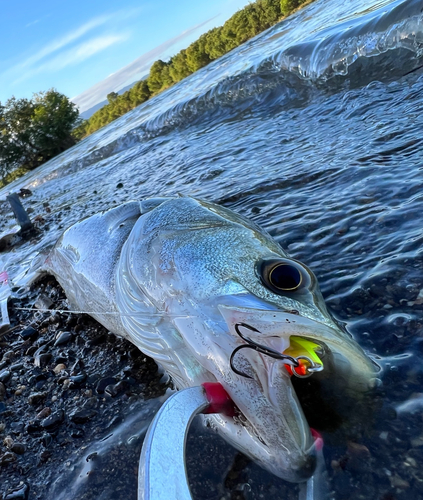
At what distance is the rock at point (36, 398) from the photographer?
2508mm

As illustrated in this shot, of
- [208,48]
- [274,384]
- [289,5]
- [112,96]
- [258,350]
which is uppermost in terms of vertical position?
[112,96]

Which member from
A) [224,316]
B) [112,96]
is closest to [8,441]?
[224,316]

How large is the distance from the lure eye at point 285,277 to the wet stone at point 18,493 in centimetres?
157

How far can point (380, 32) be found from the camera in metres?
9.38

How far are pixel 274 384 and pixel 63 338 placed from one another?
2287mm

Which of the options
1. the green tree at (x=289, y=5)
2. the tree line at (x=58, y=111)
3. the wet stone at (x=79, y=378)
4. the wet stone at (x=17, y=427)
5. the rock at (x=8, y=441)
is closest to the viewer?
the rock at (x=8, y=441)

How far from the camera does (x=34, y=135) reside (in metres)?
56.2

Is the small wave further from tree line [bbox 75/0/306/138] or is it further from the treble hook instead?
tree line [bbox 75/0/306/138]

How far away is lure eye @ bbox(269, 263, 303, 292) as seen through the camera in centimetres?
156

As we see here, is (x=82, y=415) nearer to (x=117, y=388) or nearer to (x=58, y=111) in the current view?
(x=117, y=388)

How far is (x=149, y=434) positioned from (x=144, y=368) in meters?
1.37

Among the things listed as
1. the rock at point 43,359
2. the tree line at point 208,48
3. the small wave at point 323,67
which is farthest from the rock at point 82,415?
the tree line at point 208,48

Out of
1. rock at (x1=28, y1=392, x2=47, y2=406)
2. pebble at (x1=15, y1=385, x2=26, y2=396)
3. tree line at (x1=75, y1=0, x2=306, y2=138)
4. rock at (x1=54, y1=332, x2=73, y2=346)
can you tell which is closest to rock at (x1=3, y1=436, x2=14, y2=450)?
rock at (x1=28, y1=392, x2=47, y2=406)

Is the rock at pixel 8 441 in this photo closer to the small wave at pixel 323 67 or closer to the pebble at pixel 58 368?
the pebble at pixel 58 368
